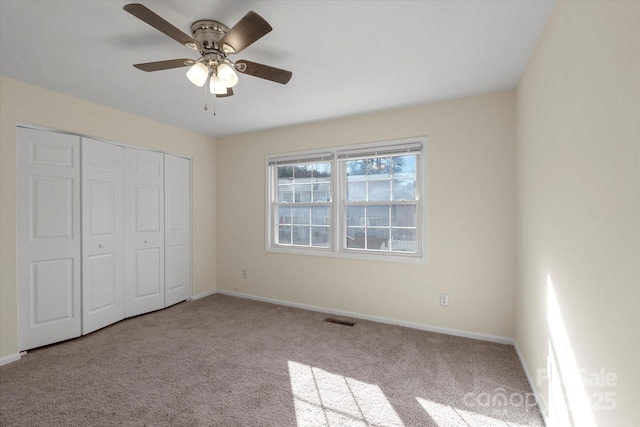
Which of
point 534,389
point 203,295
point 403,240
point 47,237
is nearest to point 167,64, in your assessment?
point 47,237

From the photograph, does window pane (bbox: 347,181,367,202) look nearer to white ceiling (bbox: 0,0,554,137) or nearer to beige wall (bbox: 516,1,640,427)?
white ceiling (bbox: 0,0,554,137)

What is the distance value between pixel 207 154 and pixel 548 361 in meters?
4.72

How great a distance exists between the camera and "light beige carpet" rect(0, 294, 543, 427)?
1.92m

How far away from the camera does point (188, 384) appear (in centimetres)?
227

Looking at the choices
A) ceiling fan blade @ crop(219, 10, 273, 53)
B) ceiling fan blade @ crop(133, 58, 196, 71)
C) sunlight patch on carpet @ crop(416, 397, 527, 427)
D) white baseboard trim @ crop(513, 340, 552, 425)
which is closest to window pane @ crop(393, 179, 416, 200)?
white baseboard trim @ crop(513, 340, 552, 425)

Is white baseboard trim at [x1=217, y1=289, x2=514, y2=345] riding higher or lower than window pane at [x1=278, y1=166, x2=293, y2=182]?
lower

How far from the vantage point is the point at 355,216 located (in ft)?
12.5

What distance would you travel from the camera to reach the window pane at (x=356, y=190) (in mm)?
3750

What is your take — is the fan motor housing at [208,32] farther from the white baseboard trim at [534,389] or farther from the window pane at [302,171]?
the white baseboard trim at [534,389]

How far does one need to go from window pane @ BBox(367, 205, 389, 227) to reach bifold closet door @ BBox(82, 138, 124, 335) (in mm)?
3065

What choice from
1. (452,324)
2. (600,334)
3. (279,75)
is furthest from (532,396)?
(279,75)

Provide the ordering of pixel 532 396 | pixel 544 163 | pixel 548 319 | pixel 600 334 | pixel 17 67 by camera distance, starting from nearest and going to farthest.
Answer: pixel 600 334
pixel 548 319
pixel 544 163
pixel 532 396
pixel 17 67

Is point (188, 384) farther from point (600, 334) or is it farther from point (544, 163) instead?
point (544, 163)

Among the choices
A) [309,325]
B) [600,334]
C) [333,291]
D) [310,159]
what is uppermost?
[310,159]
